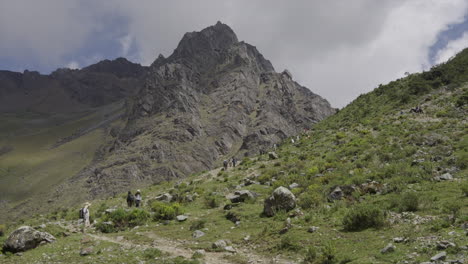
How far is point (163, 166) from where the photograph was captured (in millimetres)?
167250

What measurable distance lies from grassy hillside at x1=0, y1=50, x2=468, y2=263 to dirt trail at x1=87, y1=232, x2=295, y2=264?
6cm

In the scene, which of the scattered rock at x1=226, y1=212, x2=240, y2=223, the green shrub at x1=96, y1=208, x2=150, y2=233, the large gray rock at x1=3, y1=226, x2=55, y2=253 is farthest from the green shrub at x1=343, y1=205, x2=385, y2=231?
the large gray rock at x1=3, y1=226, x2=55, y2=253

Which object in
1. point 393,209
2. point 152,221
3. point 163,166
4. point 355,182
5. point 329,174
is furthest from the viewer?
point 163,166

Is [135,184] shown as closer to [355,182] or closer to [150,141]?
[150,141]

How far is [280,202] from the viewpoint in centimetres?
1780

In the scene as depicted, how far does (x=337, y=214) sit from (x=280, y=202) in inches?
127

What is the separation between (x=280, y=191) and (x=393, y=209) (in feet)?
18.4

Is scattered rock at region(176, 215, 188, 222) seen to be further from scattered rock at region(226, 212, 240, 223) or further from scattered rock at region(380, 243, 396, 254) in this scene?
scattered rock at region(380, 243, 396, 254)

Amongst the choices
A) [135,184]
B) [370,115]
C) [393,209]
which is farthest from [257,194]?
[135,184]

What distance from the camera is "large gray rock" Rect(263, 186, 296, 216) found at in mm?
17672

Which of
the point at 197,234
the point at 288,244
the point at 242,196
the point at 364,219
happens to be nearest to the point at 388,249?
the point at 364,219

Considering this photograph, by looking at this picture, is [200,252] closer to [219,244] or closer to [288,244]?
[219,244]

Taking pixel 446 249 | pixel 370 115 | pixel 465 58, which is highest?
pixel 465 58

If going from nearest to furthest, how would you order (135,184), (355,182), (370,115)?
(355,182), (370,115), (135,184)
